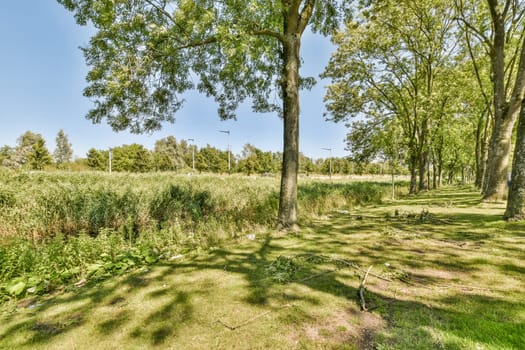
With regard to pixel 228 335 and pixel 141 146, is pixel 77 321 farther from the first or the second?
pixel 141 146

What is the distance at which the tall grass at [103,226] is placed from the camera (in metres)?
3.99

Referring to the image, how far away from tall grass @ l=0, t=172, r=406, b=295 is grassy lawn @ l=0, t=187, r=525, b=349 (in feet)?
2.46

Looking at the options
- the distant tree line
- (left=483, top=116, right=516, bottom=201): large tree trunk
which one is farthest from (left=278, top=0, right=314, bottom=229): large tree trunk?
the distant tree line

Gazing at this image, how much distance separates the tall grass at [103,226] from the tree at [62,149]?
6044 centimetres

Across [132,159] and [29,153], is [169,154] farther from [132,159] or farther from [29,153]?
[29,153]

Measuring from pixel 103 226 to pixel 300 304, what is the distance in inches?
223

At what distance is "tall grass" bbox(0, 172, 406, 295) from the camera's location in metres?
3.99

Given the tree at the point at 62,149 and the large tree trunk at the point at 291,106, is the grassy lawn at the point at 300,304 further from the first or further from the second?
the tree at the point at 62,149

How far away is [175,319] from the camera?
2.34 metres

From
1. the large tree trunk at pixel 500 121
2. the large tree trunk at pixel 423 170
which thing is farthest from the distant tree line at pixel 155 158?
the large tree trunk at pixel 500 121

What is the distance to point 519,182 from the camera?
5.37 m

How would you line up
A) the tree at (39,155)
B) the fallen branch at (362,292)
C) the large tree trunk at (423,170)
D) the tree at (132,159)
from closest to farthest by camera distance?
1. the fallen branch at (362,292)
2. the large tree trunk at (423,170)
3. the tree at (39,155)
4. the tree at (132,159)

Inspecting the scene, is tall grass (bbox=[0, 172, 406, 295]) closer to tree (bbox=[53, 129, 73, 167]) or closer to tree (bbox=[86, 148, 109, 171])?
tree (bbox=[86, 148, 109, 171])

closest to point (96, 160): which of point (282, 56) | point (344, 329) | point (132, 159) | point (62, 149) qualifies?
point (132, 159)
